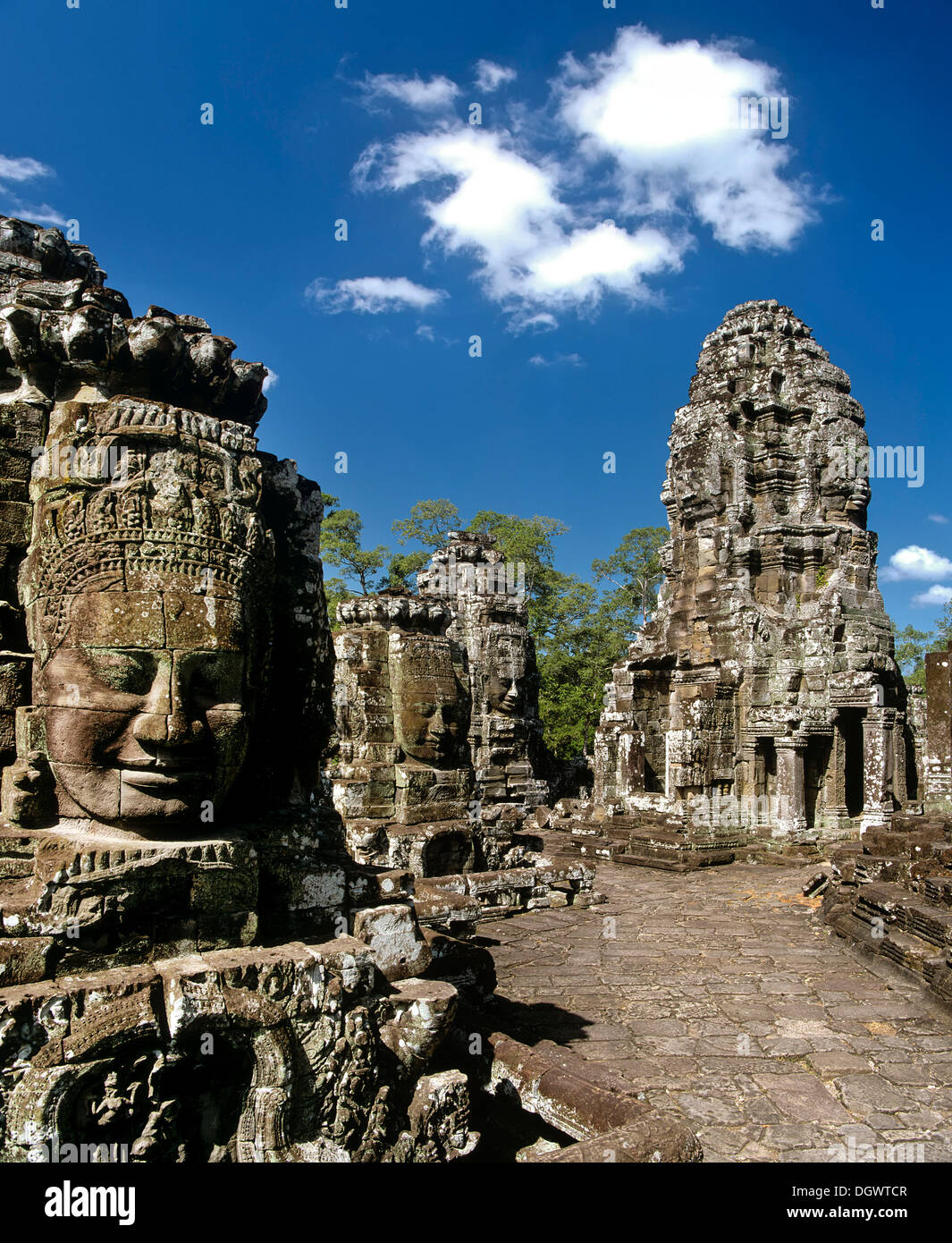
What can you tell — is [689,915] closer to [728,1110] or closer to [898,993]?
[898,993]

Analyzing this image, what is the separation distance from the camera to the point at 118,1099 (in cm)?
218

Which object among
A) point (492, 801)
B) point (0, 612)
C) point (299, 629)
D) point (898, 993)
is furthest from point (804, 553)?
point (0, 612)

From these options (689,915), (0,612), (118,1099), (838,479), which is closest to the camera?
(118,1099)

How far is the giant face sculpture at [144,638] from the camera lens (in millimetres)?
2531

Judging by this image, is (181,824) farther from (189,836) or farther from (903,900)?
(903,900)

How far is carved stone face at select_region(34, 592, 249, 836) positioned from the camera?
2.52 metres

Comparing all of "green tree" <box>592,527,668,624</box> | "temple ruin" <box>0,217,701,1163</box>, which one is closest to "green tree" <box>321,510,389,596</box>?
"green tree" <box>592,527,668,624</box>

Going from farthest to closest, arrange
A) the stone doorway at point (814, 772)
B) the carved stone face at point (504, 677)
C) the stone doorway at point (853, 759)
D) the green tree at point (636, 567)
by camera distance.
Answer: the green tree at point (636, 567) → the carved stone face at point (504, 677) → the stone doorway at point (853, 759) → the stone doorway at point (814, 772)

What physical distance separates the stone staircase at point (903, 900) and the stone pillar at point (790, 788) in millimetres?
1451

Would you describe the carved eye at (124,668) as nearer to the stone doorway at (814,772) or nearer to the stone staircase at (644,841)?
the stone staircase at (644,841)

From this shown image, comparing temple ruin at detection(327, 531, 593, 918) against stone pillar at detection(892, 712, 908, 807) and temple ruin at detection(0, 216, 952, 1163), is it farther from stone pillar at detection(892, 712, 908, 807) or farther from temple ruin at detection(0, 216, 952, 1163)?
stone pillar at detection(892, 712, 908, 807)

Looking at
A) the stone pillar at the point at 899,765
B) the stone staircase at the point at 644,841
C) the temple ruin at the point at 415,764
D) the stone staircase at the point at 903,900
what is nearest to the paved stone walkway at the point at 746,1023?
the stone staircase at the point at 903,900

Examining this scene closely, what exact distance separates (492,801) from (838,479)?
362 inches

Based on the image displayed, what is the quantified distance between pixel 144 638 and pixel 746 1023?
501cm
